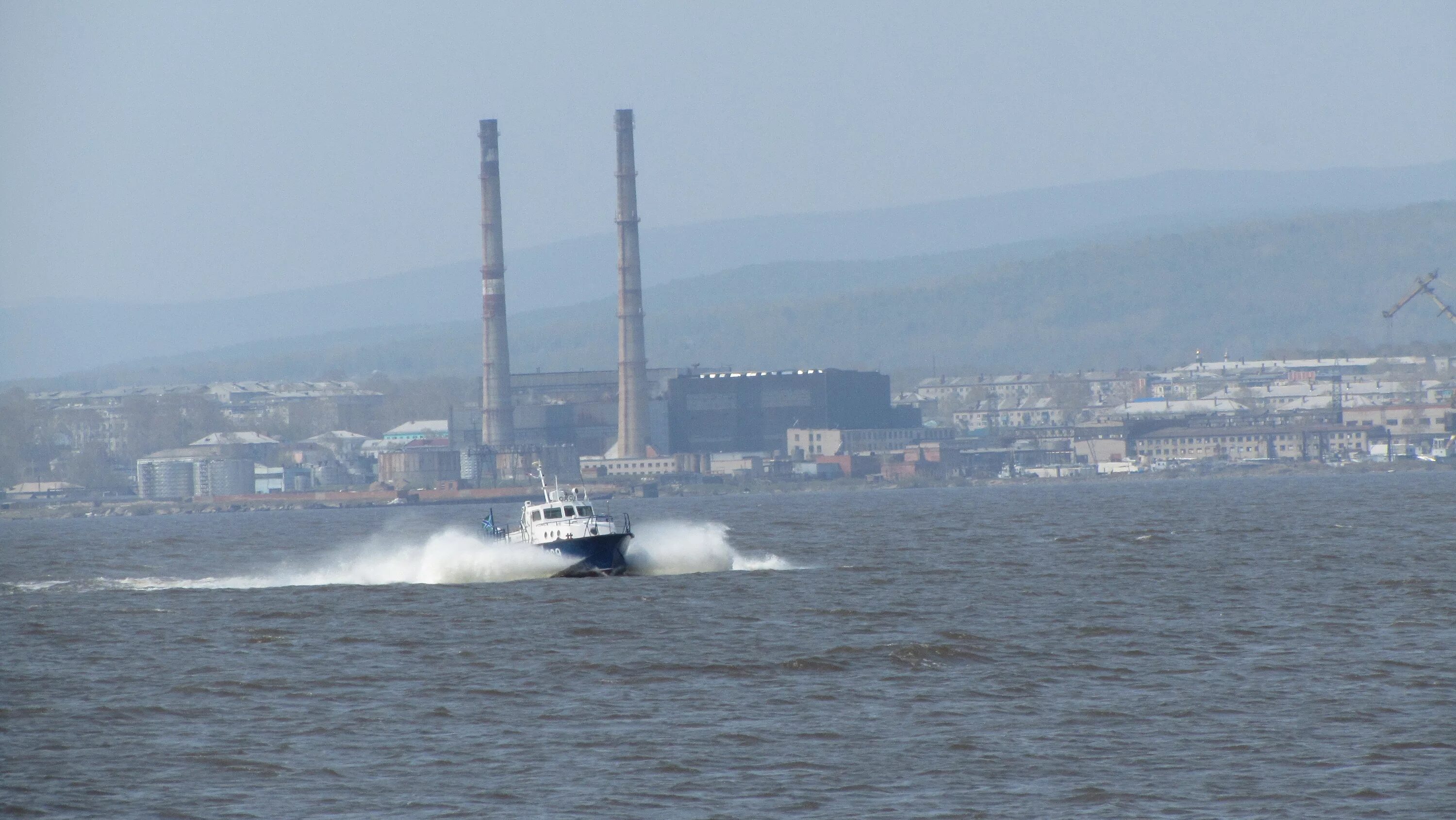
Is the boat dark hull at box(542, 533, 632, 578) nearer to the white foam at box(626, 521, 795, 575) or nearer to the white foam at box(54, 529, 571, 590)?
the white foam at box(54, 529, 571, 590)

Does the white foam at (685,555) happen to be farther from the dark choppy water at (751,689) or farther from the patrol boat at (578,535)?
the patrol boat at (578,535)

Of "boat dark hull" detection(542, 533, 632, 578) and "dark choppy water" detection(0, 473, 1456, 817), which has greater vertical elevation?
"boat dark hull" detection(542, 533, 632, 578)

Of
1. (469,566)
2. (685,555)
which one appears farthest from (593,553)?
(685,555)

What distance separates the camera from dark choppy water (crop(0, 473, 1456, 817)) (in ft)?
84.6

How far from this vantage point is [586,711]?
32.2 meters

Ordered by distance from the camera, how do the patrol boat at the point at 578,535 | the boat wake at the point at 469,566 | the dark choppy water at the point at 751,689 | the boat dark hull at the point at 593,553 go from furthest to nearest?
the boat wake at the point at 469,566 < the patrol boat at the point at 578,535 < the boat dark hull at the point at 593,553 < the dark choppy water at the point at 751,689

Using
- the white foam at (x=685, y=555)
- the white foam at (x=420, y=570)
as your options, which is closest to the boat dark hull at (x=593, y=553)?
the white foam at (x=420, y=570)

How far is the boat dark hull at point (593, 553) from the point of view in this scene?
5700cm

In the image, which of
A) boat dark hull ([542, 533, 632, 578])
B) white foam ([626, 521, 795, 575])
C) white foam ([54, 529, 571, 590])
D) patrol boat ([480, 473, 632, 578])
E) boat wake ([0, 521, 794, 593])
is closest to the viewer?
boat dark hull ([542, 533, 632, 578])

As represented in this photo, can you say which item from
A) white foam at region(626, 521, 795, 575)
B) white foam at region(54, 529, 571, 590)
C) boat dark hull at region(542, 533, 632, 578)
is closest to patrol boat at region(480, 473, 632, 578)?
boat dark hull at region(542, 533, 632, 578)

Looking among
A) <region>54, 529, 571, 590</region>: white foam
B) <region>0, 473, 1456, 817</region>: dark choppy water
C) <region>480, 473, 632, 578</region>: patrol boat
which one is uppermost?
<region>480, 473, 632, 578</region>: patrol boat

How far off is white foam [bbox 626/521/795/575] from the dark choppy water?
149 mm

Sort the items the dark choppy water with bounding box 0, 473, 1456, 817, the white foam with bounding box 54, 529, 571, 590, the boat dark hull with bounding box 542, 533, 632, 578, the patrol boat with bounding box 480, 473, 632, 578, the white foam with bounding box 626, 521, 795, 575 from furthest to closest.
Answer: the white foam with bounding box 626, 521, 795, 575
the white foam with bounding box 54, 529, 571, 590
the patrol boat with bounding box 480, 473, 632, 578
the boat dark hull with bounding box 542, 533, 632, 578
the dark choppy water with bounding box 0, 473, 1456, 817

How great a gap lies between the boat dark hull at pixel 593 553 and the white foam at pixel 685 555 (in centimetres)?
243
